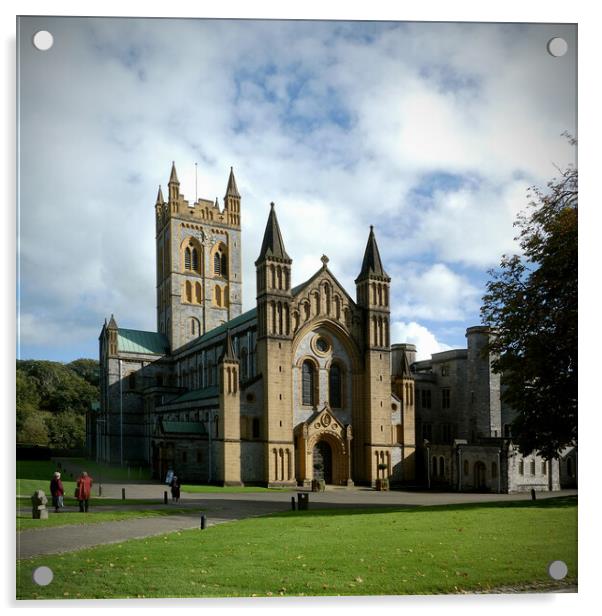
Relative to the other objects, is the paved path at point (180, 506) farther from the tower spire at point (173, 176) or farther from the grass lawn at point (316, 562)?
the tower spire at point (173, 176)

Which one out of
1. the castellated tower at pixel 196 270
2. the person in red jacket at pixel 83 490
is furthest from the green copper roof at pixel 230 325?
the person in red jacket at pixel 83 490

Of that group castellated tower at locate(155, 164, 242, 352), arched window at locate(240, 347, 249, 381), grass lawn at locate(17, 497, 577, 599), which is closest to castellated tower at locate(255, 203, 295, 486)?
arched window at locate(240, 347, 249, 381)

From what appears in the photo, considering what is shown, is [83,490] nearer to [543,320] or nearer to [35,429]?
[35,429]

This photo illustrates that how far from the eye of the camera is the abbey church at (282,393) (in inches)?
1368

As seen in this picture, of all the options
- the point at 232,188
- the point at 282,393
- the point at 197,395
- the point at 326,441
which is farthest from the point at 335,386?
the point at 232,188

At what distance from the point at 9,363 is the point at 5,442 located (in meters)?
1.49

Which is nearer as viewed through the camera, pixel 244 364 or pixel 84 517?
pixel 84 517

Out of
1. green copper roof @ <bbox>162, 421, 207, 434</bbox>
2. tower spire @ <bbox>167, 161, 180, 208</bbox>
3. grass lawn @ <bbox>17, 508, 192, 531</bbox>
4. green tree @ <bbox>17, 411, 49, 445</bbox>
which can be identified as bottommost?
grass lawn @ <bbox>17, 508, 192, 531</bbox>

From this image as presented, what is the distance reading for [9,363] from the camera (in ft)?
43.2

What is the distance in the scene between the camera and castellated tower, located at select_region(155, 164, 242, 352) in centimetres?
2947

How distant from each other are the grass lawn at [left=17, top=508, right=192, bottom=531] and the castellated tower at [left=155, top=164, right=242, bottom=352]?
9304mm

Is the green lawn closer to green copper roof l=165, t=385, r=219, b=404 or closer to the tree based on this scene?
the tree

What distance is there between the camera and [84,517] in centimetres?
1844

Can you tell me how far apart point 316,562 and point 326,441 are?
2594 cm
